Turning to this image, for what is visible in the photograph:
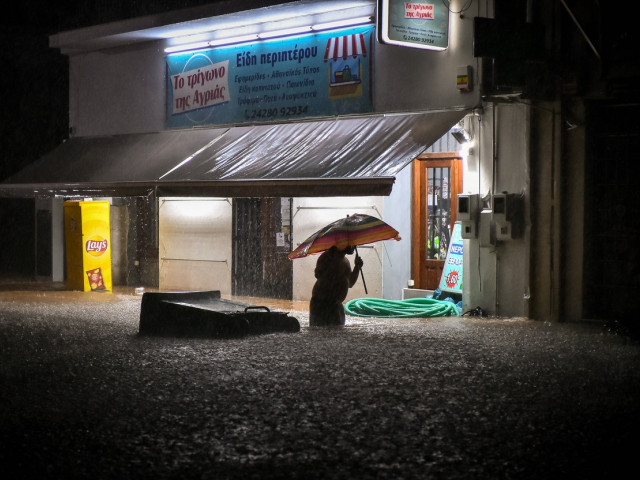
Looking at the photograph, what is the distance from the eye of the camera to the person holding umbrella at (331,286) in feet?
42.4

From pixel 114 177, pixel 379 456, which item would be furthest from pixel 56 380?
pixel 114 177

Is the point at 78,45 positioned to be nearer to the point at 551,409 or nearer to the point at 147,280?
the point at 147,280

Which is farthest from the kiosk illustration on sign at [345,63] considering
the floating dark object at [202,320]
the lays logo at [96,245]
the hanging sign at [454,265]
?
the lays logo at [96,245]

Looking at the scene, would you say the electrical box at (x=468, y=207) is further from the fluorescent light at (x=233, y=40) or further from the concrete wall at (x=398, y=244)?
the fluorescent light at (x=233, y=40)

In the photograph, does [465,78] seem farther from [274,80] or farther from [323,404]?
[323,404]

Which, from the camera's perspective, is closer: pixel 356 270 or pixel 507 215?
pixel 356 270

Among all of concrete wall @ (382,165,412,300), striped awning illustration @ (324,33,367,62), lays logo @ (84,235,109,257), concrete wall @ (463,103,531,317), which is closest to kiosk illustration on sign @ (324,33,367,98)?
striped awning illustration @ (324,33,367,62)

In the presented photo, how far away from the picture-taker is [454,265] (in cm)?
1531

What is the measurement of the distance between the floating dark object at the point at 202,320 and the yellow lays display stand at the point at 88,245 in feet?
22.4

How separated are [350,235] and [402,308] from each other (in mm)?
2310

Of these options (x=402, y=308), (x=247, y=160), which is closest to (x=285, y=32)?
(x=247, y=160)

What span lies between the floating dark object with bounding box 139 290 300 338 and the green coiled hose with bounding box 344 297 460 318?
2604mm

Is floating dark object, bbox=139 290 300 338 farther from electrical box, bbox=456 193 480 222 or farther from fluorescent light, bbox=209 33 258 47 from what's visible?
fluorescent light, bbox=209 33 258 47

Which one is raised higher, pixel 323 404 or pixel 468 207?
pixel 468 207
